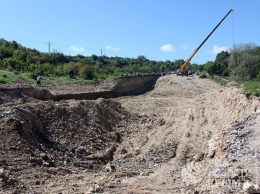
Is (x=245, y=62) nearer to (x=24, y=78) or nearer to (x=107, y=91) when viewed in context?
(x=107, y=91)

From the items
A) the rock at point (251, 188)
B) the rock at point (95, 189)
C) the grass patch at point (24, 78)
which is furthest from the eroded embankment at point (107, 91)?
the rock at point (251, 188)

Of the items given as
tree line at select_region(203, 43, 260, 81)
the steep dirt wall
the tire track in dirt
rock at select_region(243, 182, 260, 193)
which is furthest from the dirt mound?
tree line at select_region(203, 43, 260, 81)

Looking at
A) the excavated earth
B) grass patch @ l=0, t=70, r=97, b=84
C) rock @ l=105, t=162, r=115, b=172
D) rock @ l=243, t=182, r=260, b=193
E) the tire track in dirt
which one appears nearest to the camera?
rock @ l=243, t=182, r=260, b=193

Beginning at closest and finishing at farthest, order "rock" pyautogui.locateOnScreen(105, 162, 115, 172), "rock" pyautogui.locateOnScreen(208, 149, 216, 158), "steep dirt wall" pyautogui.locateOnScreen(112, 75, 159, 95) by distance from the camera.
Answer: "rock" pyautogui.locateOnScreen(105, 162, 115, 172) → "rock" pyautogui.locateOnScreen(208, 149, 216, 158) → "steep dirt wall" pyautogui.locateOnScreen(112, 75, 159, 95)

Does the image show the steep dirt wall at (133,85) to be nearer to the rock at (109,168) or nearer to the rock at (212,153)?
the rock at (212,153)

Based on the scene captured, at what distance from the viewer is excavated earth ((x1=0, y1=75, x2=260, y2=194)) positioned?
10.7m

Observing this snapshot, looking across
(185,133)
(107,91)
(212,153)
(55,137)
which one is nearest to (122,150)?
(55,137)

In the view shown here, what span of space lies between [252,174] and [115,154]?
7.16 m

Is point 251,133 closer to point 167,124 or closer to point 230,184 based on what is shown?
point 230,184

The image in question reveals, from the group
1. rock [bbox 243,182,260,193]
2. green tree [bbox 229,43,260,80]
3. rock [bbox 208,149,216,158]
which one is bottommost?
rock [bbox 208,149,216,158]

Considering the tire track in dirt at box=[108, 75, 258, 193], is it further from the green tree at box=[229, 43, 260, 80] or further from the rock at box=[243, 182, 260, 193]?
the green tree at box=[229, 43, 260, 80]

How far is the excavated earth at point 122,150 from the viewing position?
35.0 feet

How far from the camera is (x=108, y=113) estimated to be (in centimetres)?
2203

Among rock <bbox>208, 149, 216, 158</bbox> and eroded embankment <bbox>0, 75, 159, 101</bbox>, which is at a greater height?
eroded embankment <bbox>0, 75, 159, 101</bbox>
